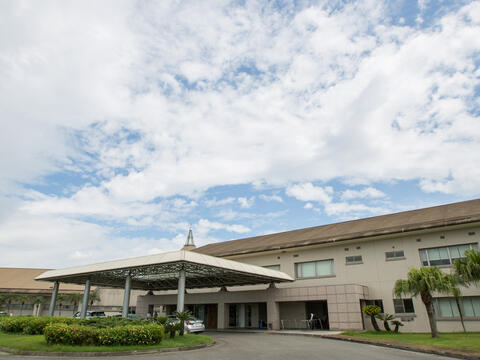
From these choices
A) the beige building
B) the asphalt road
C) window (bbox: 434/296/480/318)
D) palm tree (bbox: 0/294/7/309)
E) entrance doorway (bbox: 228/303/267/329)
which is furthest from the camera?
palm tree (bbox: 0/294/7/309)

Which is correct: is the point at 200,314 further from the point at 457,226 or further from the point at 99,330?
the point at 457,226

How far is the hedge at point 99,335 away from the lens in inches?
584

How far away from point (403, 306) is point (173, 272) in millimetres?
16457

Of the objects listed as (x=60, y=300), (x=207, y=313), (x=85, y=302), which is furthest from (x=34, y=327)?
(x=60, y=300)

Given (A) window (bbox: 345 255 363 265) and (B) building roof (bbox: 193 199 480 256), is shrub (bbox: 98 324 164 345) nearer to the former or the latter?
(B) building roof (bbox: 193 199 480 256)

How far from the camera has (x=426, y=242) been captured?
80.0ft

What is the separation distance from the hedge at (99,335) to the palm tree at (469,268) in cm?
1614

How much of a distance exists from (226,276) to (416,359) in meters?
17.6

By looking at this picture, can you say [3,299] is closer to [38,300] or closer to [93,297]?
[38,300]

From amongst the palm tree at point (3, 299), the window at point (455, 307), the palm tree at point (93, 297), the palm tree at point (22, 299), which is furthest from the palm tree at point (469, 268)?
the palm tree at point (3, 299)

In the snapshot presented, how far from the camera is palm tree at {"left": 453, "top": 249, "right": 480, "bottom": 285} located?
18.5 m

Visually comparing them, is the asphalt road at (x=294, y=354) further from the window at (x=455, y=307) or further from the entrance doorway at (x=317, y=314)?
the entrance doorway at (x=317, y=314)

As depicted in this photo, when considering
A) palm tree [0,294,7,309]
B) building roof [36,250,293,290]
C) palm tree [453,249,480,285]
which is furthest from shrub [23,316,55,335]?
palm tree [0,294,7,309]

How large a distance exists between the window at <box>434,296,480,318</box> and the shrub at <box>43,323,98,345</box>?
68.2 ft
